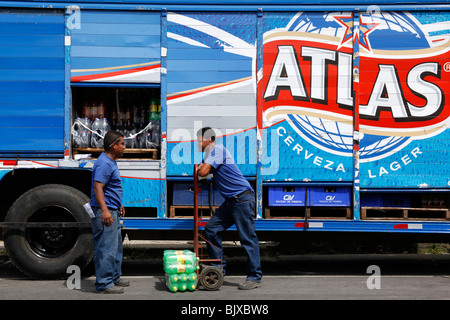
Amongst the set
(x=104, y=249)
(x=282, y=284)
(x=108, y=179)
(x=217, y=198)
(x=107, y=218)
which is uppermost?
(x=108, y=179)

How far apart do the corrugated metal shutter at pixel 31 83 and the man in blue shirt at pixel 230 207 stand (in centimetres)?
203

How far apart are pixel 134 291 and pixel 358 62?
397cm

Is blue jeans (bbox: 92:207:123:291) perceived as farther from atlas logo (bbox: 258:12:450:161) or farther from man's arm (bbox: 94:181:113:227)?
atlas logo (bbox: 258:12:450:161)

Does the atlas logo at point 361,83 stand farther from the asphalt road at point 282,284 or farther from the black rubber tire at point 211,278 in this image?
the black rubber tire at point 211,278

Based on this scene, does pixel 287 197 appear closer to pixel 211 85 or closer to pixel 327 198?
pixel 327 198

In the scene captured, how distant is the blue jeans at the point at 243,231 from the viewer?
6395 mm

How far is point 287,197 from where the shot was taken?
7.08 metres

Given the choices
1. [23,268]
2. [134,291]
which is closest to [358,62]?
[134,291]

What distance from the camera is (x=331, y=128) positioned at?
705 cm

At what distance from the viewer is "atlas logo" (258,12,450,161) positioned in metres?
7.02

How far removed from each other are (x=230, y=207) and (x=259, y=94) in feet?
5.14

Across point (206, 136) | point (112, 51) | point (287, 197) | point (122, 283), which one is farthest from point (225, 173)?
point (112, 51)

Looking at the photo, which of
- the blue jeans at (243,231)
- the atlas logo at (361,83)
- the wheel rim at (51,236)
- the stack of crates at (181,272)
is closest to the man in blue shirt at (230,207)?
the blue jeans at (243,231)

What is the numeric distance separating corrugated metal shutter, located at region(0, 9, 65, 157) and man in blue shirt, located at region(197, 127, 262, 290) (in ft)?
6.64
